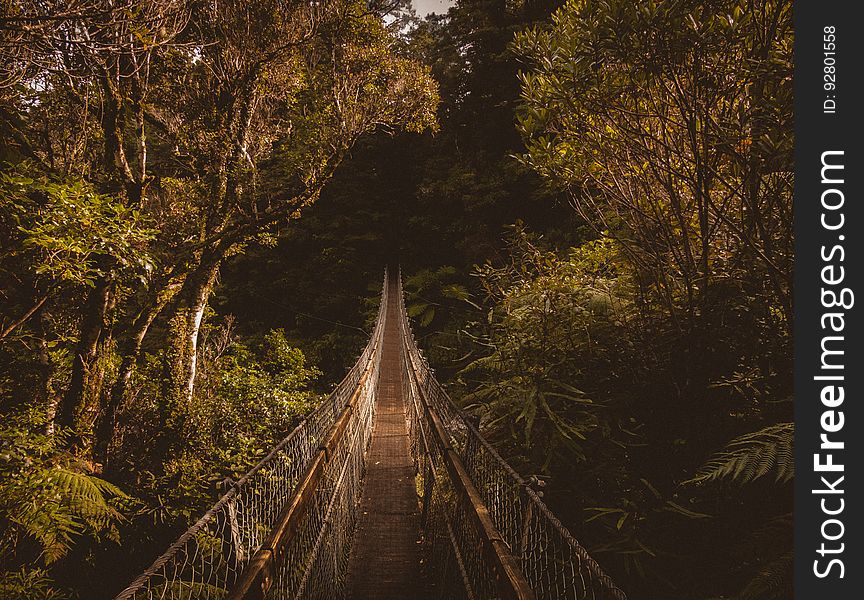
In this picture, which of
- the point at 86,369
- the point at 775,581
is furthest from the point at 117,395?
the point at 775,581

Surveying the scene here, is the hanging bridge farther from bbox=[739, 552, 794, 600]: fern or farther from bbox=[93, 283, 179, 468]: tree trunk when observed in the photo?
bbox=[93, 283, 179, 468]: tree trunk

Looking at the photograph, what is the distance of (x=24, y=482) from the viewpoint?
2605mm

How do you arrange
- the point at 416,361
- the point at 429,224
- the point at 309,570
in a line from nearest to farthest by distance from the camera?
the point at 309,570 < the point at 416,361 < the point at 429,224

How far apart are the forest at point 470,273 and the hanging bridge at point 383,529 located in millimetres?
365

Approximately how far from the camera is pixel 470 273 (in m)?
3.27

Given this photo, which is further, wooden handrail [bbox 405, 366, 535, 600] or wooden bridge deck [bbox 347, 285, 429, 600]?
wooden bridge deck [bbox 347, 285, 429, 600]

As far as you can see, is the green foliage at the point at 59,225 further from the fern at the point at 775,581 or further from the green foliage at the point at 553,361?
the fern at the point at 775,581

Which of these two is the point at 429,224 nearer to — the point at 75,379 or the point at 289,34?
the point at 289,34

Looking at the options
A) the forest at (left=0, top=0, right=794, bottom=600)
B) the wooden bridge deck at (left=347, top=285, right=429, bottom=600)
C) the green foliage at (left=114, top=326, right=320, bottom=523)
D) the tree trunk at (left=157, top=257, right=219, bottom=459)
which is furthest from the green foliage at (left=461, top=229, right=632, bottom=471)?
the tree trunk at (left=157, top=257, right=219, bottom=459)

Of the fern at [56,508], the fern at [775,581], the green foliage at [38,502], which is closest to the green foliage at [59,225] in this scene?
the green foliage at [38,502]

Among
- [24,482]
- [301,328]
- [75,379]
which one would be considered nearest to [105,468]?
[75,379]

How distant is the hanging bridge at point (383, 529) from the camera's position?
4.11 feet

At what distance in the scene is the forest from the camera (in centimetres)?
184

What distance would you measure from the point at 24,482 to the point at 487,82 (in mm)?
11310
